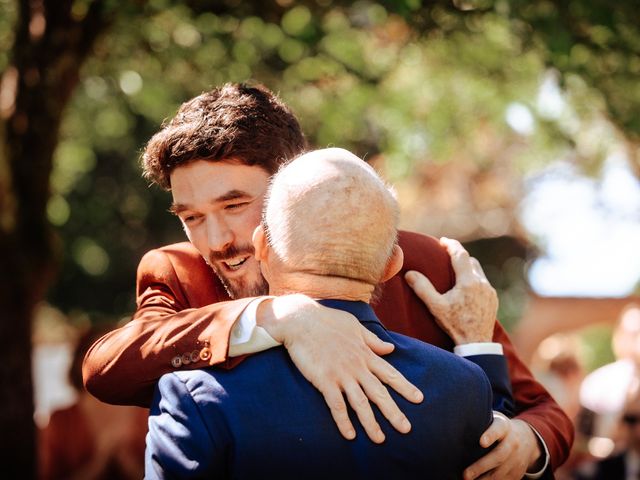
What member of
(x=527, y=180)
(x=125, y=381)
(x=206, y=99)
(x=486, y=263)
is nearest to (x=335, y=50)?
(x=206, y=99)

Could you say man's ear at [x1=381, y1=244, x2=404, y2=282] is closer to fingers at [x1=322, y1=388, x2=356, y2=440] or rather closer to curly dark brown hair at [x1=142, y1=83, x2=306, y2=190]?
fingers at [x1=322, y1=388, x2=356, y2=440]

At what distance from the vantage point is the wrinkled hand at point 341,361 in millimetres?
1979

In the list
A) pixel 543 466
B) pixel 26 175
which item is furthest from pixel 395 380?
pixel 26 175

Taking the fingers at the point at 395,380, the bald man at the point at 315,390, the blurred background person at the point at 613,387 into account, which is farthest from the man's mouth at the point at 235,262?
the blurred background person at the point at 613,387

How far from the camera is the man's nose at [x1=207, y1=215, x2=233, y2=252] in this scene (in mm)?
2693

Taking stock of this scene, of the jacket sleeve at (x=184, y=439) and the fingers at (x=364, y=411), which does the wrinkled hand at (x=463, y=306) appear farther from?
the jacket sleeve at (x=184, y=439)

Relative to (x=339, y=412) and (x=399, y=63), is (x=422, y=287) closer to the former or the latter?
(x=339, y=412)

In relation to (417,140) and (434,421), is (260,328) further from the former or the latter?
(417,140)

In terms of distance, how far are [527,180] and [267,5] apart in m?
13.1

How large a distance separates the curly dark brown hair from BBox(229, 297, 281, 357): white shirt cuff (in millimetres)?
801

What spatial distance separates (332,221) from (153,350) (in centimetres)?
54

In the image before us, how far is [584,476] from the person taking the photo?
6566 millimetres

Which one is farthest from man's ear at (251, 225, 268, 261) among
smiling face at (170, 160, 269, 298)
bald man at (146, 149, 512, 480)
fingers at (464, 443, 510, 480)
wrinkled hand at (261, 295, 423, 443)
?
fingers at (464, 443, 510, 480)

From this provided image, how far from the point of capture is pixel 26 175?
6.53 m
